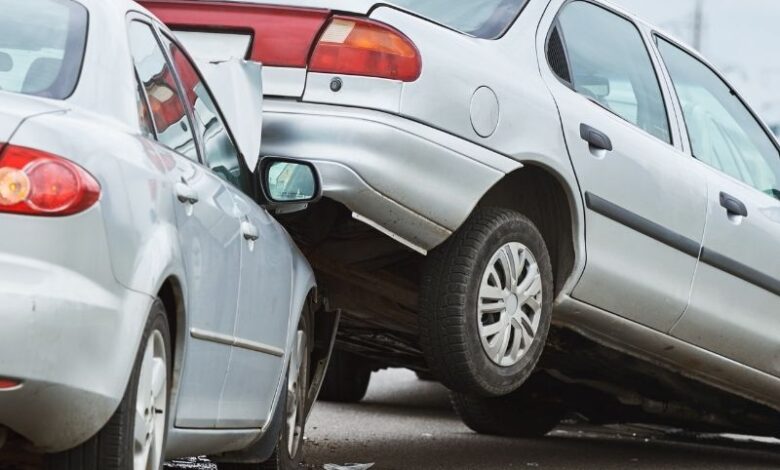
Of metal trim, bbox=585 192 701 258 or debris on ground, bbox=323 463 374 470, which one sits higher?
metal trim, bbox=585 192 701 258

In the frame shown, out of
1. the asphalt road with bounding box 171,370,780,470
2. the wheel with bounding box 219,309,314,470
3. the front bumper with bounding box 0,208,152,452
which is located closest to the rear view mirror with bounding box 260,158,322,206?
the wheel with bounding box 219,309,314,470

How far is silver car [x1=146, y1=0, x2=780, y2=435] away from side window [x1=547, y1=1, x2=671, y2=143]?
0.01 meters

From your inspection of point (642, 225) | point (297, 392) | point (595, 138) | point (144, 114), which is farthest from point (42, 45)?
point (642, 225)

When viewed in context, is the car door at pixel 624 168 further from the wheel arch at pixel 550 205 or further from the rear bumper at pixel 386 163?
the rear bumper at pixel 386 163

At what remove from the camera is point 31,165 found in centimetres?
346

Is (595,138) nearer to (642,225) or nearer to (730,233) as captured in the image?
(642,225)

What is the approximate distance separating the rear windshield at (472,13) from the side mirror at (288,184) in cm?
96

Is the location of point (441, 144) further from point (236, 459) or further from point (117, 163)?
point (117, 163)

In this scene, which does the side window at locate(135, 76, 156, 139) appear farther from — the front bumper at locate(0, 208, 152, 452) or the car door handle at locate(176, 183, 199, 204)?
the front bumper at locate(0, 208, 152, 452)

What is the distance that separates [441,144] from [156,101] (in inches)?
55.7

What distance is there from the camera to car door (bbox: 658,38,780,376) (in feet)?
22.8

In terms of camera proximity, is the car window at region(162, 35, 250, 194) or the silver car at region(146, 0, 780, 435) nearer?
the car window at region(162, 35, 250, 194)

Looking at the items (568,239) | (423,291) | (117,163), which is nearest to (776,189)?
(568,239)

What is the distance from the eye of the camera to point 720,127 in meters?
7.55
